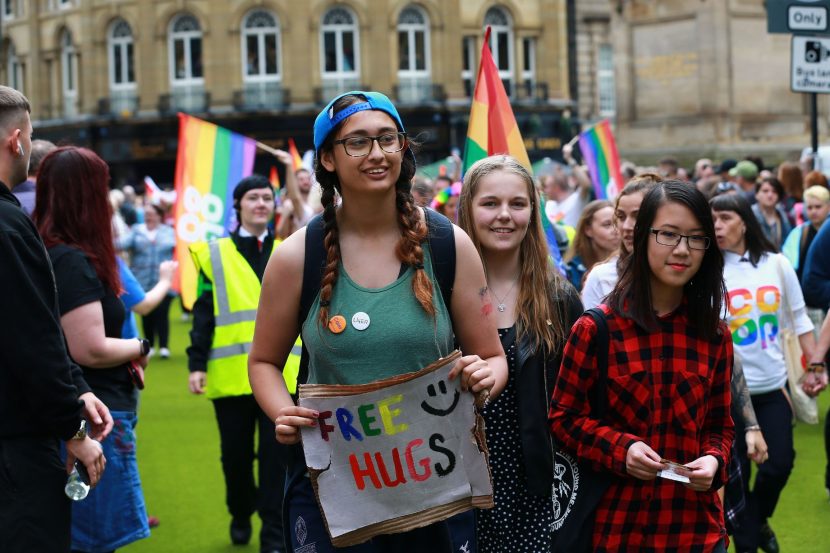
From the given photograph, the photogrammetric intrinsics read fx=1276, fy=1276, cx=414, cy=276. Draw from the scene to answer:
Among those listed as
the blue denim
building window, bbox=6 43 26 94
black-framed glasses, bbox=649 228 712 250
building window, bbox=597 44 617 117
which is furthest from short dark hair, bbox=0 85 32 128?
building window, bbox=597 44 617 117

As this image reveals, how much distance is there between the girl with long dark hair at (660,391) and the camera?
3957 millimetres

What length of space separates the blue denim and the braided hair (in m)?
2.11

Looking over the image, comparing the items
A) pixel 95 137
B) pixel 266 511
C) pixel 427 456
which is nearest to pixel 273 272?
pixel 427 456

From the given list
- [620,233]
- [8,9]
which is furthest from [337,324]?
[8,9]

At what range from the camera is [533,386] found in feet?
14.7

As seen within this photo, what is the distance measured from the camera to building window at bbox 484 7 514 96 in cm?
4697

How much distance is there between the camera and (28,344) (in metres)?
3.89

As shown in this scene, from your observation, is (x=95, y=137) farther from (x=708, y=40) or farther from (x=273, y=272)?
(x=273, y=272)

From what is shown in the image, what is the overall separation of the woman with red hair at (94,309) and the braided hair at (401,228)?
177cm

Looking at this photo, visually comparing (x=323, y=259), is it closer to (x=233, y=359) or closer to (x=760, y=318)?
(x=760, y=318)

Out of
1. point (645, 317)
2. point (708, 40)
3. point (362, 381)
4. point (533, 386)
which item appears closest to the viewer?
point (362, 381)

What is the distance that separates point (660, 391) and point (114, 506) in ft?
8.25

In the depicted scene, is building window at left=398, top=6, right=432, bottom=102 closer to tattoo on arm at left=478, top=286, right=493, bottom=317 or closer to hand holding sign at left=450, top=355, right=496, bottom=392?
tattoo on arm at left=478, top=286, right=493, bottom=317

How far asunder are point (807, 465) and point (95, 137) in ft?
131
